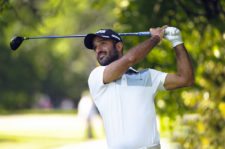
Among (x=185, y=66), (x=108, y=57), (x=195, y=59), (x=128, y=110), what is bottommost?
(x=128, y=110)

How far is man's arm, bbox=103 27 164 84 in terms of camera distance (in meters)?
5.96

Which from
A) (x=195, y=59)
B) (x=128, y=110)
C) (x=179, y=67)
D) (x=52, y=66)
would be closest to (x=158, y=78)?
(x=179, y=67)

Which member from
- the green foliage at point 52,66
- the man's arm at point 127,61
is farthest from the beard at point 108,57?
the green foliage at point 52,66

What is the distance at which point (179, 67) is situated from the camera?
20.5 feet

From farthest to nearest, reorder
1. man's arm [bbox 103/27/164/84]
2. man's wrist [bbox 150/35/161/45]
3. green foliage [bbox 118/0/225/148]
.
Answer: green foliage [bbox 118/0/225/148]
man's wrist [bbox 150/35/161/45]
man's arm [bbox 103/27/164/84]

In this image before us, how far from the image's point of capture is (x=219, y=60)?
38.5 ft

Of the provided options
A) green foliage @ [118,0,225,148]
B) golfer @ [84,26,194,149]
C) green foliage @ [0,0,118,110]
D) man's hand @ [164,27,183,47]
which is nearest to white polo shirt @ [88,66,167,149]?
golfer @ [84,26,194,149]

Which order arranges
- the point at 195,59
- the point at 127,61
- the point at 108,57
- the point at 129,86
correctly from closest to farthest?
the point at 127,61
the point at 129,86
the point at 108,57
the point at 195,59

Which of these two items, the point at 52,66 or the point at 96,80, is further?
the point at 52,66

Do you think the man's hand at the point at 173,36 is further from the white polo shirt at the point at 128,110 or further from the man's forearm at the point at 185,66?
the white polo shirt at the point at 128,110

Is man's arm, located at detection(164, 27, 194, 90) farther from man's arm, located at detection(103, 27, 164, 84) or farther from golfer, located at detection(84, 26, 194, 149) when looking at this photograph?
man's arm, located at detection(103, 27, 164, 84)

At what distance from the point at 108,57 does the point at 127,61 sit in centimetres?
30

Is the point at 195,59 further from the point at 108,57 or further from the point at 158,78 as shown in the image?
the point at 108,57

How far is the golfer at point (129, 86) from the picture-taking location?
6.03 metres
